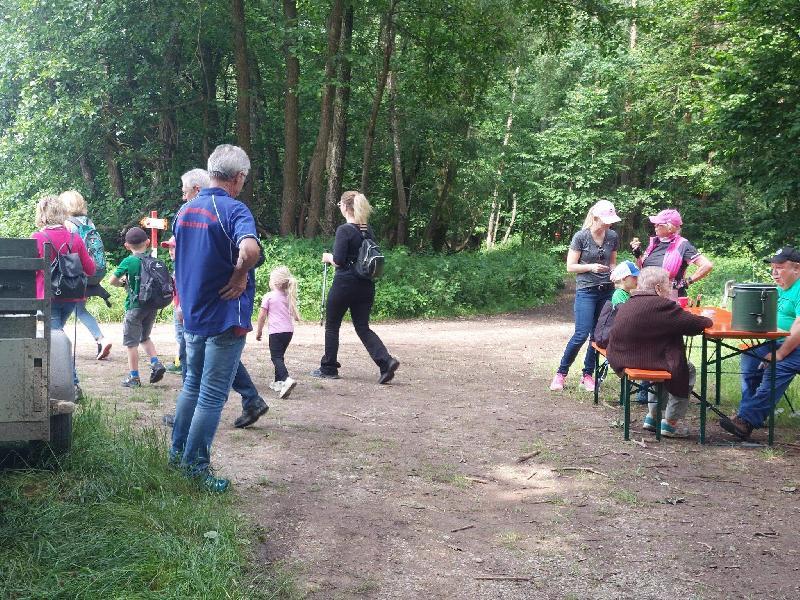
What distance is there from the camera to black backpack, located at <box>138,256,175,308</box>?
879 cm

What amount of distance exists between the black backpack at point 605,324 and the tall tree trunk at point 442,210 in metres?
19.5

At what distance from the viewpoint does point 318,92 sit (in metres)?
20.5

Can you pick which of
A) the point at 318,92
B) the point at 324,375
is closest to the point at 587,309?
the point at 324,375

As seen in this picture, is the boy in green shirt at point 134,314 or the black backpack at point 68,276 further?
the boy in green shirt at point 134,314

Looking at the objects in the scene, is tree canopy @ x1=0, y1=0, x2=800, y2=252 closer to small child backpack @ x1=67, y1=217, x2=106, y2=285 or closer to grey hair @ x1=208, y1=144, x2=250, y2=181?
small child backpack @ x1=67, y1=217, x2=106, y2=285

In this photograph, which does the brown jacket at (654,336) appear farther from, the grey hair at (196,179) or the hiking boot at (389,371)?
the grey hair at (196,179)

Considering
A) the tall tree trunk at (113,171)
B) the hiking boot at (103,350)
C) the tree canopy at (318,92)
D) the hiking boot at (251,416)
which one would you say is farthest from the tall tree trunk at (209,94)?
the hiking boot at (251,416)

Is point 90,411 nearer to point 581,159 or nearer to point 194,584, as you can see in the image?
point 194,584

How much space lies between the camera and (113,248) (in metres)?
23.6

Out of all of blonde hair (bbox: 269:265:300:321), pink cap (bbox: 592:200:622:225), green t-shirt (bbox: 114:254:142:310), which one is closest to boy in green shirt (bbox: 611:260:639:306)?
pink cap (bbox: 592:200:622:225)

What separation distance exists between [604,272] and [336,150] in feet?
43.6

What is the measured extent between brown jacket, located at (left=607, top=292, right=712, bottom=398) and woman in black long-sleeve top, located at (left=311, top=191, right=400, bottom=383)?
10.1ft

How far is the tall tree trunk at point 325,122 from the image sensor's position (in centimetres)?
2039

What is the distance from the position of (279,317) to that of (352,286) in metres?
1.00
